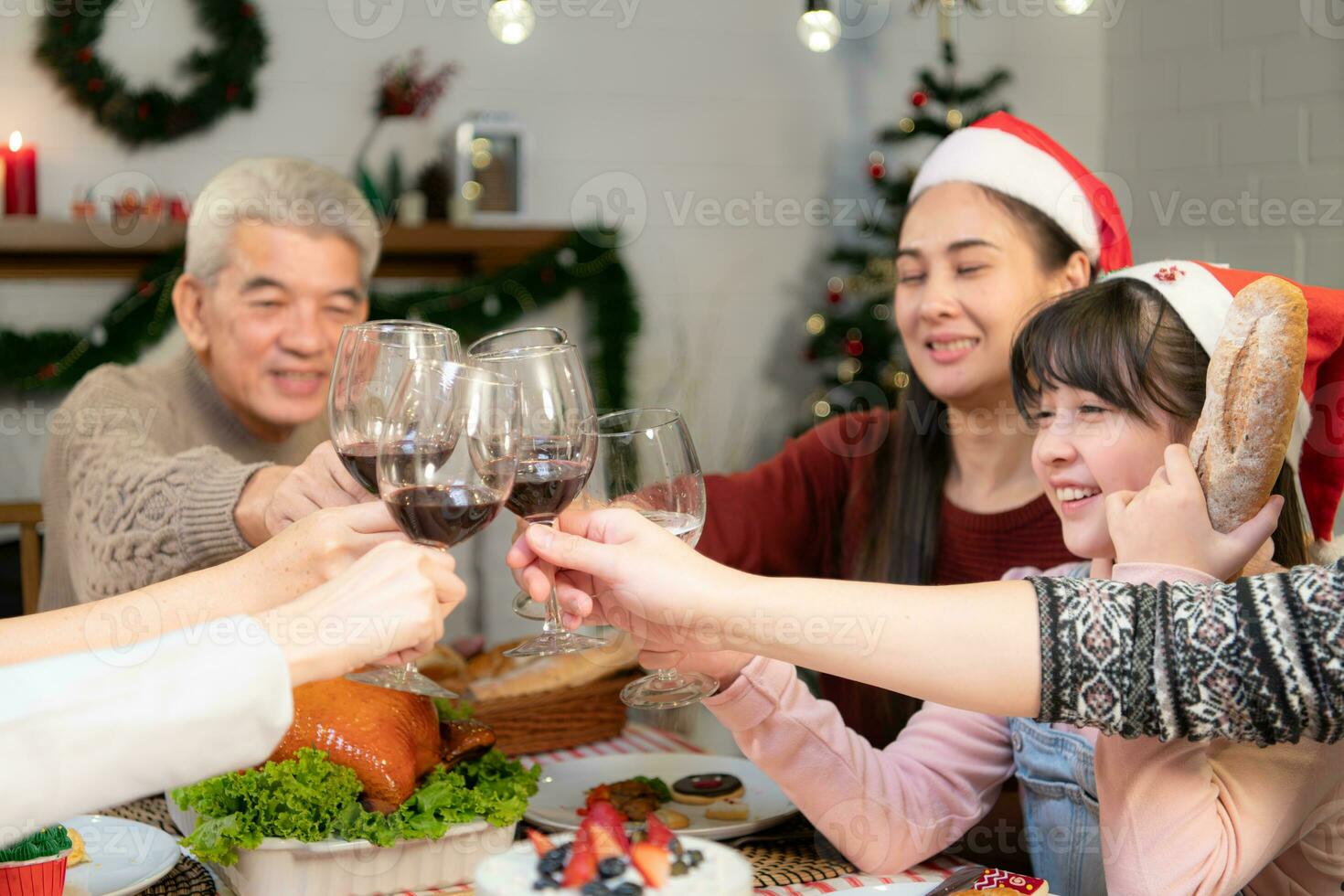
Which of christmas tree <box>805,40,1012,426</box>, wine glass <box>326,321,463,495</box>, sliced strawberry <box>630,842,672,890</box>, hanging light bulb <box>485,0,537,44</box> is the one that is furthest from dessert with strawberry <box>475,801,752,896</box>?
christmas tree <box>805,40,1012,426</box>

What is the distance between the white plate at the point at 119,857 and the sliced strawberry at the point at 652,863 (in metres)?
→ 0.51

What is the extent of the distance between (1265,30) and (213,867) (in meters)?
3.58

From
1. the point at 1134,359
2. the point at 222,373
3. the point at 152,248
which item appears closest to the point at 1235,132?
the point at 1134,359

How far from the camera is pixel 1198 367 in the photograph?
1.40m

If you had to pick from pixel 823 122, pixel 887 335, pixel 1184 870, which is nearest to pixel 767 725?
pixel 1184 870

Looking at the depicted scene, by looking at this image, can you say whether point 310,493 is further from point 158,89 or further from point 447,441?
point 158,89

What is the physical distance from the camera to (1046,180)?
79.5 inches

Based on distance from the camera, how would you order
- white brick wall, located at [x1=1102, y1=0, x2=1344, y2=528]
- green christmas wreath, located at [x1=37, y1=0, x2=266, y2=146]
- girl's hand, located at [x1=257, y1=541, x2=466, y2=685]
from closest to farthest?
girl's hand, located at [x1=257, y1=541, x2=466, y2=685], white brick wall, located at [x1=1102, y1=0, x2=1344, y2=528], green christmas wreath, located at [x1=37, y1=0, x2=266, y2=146]

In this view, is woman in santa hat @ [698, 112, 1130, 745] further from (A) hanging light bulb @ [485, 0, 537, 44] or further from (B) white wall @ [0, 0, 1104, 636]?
(B) white wall @ [0, 0, 1104, 636]

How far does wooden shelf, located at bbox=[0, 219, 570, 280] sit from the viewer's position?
138 inches

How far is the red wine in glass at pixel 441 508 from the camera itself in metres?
1.05

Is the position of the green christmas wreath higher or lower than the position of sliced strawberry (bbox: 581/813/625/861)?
higher


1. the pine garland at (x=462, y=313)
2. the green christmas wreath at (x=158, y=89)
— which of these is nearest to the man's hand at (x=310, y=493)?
the pine garland at (x=462, y=313)

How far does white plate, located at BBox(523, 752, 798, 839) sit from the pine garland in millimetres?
2096
